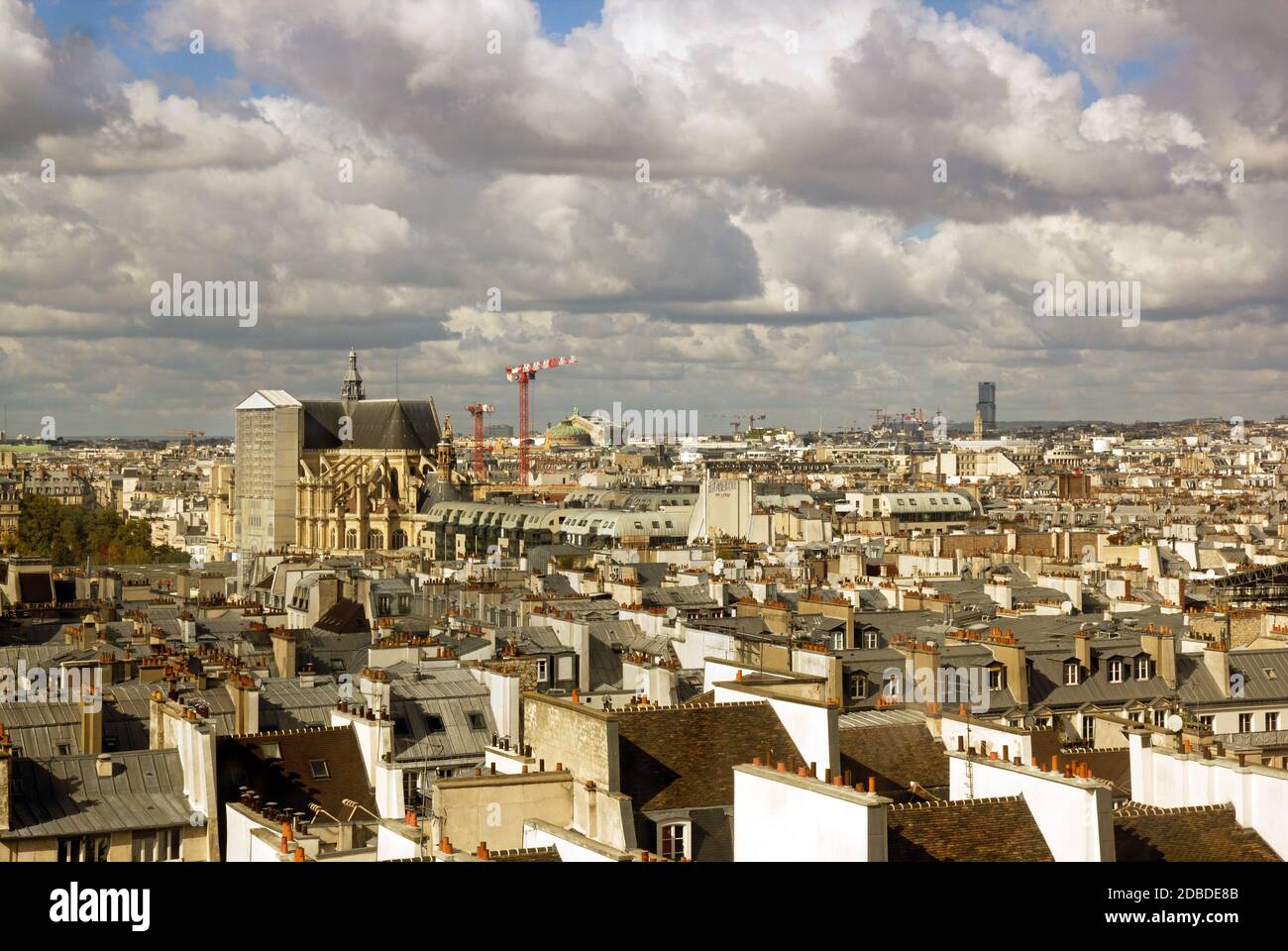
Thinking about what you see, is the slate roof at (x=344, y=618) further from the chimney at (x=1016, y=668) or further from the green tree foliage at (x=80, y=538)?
the green tree foliage at (x=80, y=538)

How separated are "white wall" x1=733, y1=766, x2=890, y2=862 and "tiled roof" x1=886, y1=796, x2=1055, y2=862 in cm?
71

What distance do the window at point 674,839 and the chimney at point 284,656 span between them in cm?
1809

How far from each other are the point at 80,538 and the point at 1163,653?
101 meters

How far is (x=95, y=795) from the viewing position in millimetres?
20375

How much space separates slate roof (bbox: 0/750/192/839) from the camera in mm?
19547

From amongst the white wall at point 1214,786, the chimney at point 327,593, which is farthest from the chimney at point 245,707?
the chimney at point 327,593

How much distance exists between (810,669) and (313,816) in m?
10.1

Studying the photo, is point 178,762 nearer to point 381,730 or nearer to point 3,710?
point 381,730

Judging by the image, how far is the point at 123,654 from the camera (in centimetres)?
3108

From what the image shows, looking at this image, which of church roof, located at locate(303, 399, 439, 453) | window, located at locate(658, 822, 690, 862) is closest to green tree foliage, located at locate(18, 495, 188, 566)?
church roof, located at locate(303, 399, 439, 453)

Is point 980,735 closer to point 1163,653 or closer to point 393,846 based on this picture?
point 393,846

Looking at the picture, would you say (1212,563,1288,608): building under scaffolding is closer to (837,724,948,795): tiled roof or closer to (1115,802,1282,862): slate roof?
(837,724,948,795): tiled roof

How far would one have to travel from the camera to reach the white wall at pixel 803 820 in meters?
12.0

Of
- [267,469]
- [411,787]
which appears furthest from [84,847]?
[267,469]
